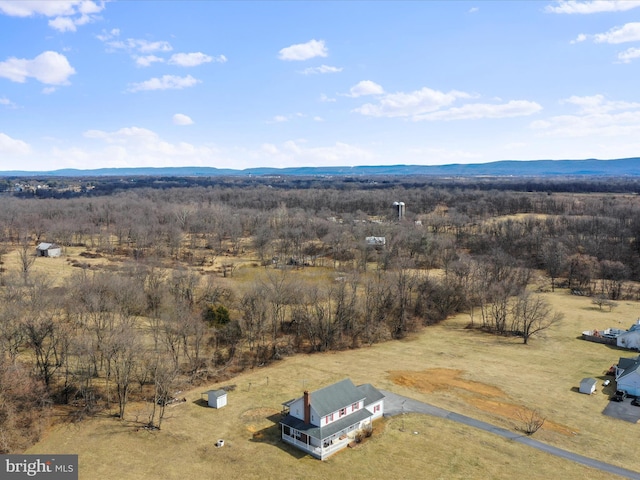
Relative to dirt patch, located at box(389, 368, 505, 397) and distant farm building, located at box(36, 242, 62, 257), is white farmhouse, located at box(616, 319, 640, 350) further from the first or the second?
distant farm building, located at box(36, 242, 62, 257)

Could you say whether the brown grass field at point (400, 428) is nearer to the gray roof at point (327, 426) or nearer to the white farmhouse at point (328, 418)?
the white farmhouse at point (328, 418)

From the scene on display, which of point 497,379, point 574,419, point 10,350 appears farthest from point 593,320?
point 10,350

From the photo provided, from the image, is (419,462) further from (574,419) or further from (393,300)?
(393,300)

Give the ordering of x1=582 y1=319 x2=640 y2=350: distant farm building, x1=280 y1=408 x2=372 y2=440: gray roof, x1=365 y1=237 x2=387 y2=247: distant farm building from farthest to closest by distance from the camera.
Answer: x1=365 y1=237 x2=387 y2=247: distant farm building < x1=582 y1=319 x2=640 y2=350: distant farm building < x1=280 y1=408 x2=372 y2=440: gray roof

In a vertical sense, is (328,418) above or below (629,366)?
above

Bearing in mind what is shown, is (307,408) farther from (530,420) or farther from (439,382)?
(530,420)

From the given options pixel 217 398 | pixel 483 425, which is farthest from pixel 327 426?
pixel 483 425

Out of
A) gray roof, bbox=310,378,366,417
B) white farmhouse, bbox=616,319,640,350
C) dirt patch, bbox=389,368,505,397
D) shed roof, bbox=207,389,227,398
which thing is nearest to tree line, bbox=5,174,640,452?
shed roof, bbox=207,389,227,398
